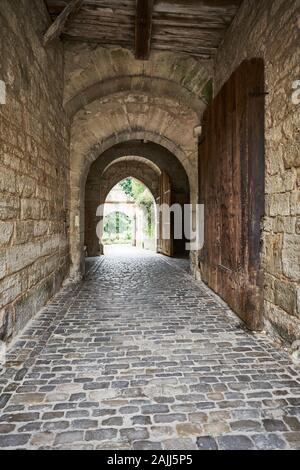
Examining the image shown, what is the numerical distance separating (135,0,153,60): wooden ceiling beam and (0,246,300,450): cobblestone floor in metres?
3.35

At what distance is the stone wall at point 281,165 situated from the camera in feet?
7.59

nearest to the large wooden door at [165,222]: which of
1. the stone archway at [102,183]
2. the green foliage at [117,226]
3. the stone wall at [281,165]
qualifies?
the stone archway at [102,183]

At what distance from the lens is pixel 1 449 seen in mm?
1326

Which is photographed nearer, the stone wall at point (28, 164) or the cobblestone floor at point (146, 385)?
the cobblestone floor at point (146, 385)

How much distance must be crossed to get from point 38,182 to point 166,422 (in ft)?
8.83

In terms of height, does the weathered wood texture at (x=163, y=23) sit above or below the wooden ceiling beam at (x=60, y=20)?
above

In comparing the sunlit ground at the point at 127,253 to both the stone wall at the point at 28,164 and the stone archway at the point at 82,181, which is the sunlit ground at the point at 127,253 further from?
the stone wall at the point at 28,164

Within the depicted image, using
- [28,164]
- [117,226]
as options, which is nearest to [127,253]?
[28,164]

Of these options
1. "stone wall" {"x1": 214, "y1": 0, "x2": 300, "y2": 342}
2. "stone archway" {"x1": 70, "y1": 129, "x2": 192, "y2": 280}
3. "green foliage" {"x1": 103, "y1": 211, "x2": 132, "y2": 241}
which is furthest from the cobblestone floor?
"green foliage" {"x1": 103, "y1": 211, "x2": 132, "y2": 241}

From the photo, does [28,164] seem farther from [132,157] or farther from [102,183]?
[102,183]

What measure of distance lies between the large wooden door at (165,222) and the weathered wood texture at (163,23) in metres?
4.88

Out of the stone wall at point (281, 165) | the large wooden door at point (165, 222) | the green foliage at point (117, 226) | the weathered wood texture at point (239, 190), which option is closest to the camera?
the stone wall at point (281, 165)

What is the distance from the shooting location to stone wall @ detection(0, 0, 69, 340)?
240 centimetres
